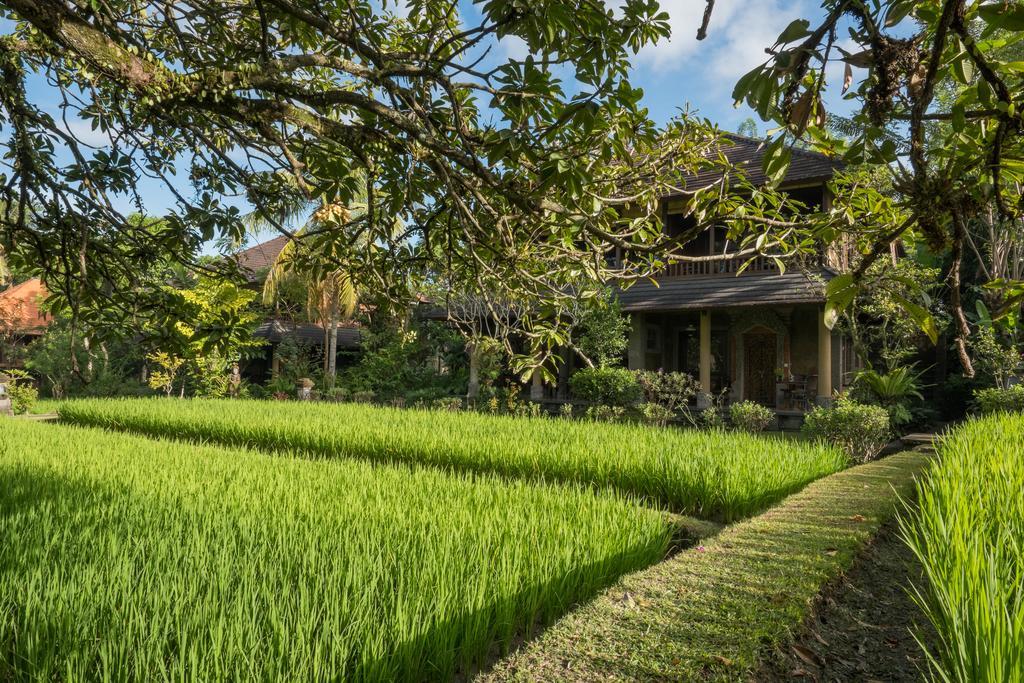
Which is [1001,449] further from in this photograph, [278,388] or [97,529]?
[278,388]

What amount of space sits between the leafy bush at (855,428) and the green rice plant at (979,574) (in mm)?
4892

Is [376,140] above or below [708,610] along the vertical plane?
above

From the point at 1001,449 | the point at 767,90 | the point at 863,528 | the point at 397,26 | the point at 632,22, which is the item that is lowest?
the point at 863,528

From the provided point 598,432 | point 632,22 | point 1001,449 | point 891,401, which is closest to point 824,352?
point 891,401

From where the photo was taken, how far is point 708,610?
10.2 ft

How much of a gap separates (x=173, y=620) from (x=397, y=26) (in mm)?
3198

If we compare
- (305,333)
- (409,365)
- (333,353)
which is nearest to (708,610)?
(409,365)

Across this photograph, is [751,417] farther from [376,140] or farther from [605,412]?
[376,140]

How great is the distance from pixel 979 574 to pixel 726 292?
11266mm

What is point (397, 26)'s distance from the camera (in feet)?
12.5

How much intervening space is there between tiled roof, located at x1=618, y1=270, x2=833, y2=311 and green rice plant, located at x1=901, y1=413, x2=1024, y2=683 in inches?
315

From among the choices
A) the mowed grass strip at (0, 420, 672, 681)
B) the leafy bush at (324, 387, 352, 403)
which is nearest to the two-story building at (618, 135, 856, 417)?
the leafy bush at (324, 387, 352, 403)

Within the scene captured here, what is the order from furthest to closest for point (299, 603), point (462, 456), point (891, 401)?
point (891, 401), point (462, 456), point (299, 603)

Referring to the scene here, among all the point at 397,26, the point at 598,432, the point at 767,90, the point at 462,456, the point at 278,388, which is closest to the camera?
the point at 767,90
